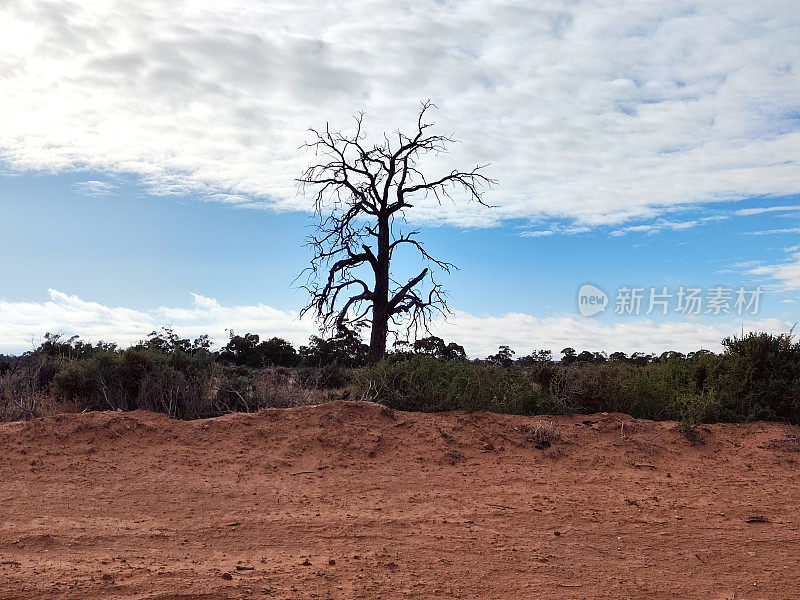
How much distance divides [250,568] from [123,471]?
3.74 m

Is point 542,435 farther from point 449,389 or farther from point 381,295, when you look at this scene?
point 381,295

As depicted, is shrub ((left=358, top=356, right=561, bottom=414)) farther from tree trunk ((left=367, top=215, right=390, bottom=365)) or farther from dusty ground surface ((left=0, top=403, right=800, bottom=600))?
tree trunk ((left=367, top=215, right=390, bottom=365))

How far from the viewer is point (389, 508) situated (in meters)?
8.14

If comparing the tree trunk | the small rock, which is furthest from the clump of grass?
the tree trunk

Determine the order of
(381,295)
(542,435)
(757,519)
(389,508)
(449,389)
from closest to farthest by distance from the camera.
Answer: (389,508) → (757,519) → (542,435) → (449,389) → (381,295)

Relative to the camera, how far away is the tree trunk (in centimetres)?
2250

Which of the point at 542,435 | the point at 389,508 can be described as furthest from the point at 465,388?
the point at 389,508

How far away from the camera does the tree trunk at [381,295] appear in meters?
22.5

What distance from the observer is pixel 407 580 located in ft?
19.9

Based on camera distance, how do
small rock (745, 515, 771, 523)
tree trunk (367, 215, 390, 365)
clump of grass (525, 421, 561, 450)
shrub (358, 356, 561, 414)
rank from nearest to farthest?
small rock (745, 515, 771, 523) → clump of grass (525, 421, 561, 450) → shrub (358, 356, 561, 414) → tree trunk (367, 215, 390, 365)

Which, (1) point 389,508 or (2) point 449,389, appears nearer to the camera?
(1) point 389,508

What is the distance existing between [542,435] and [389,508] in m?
3.55

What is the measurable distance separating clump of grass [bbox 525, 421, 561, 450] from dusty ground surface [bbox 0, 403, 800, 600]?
0.13 meters

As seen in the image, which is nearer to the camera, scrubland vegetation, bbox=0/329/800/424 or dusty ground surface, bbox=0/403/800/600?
dusty ground surface, bbox=0/403/800/600
